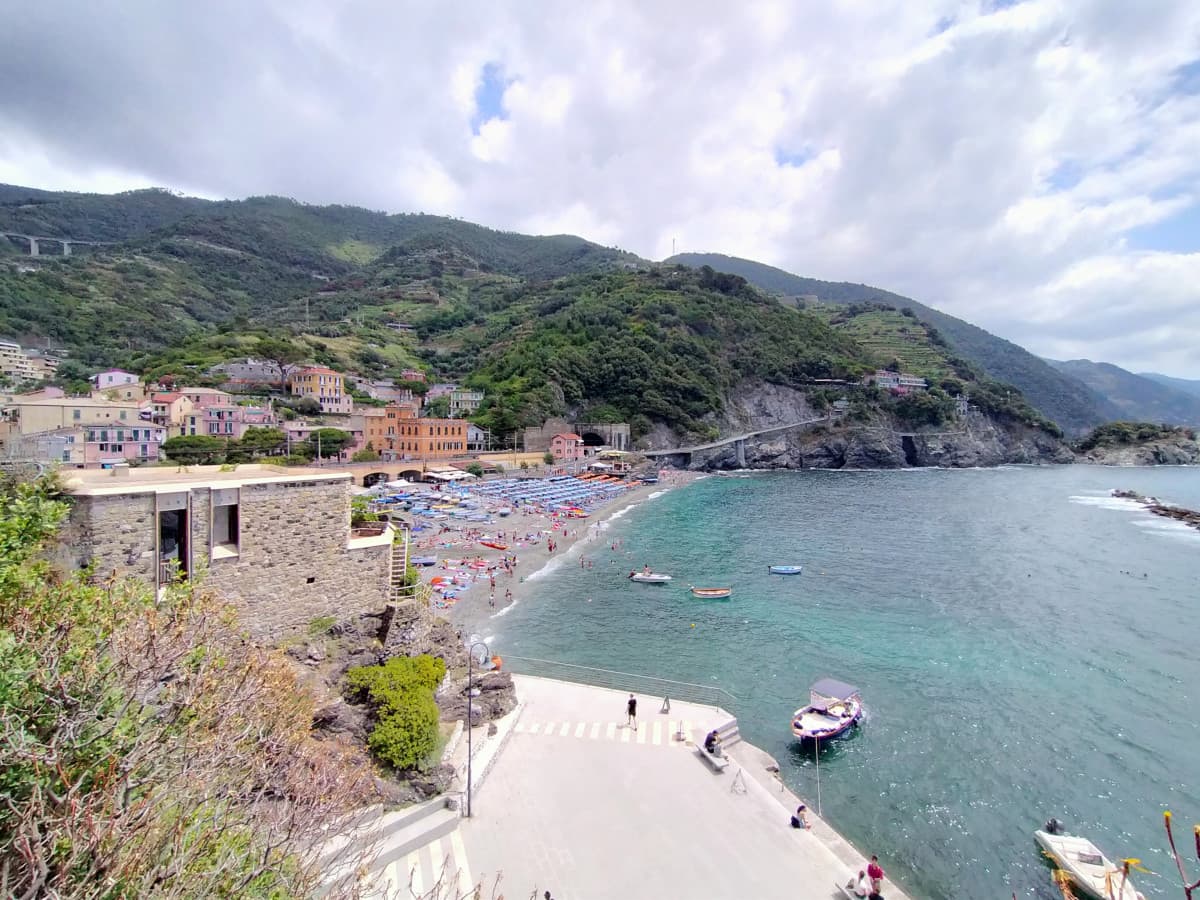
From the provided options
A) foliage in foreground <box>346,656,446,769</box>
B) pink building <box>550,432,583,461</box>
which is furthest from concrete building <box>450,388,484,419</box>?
foliage in foreground <box>346,656,446,769</box>

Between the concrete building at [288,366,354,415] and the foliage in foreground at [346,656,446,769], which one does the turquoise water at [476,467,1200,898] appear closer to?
the foliage in foreground at [346,656,446,769]

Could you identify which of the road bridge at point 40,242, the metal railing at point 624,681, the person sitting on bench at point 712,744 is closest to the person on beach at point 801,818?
the person sitting on bench at point 712,744

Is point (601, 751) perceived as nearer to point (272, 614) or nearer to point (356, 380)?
point (272, 614)

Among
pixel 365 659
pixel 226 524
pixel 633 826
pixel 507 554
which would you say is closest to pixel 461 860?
pixel 633 826

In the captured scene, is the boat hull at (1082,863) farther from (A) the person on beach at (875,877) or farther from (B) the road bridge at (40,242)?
(B) the road bridge at (40,242)

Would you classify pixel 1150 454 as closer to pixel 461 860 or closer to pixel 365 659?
pixel 461 860

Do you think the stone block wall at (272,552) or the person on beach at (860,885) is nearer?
the stone block wall at (272,552)
